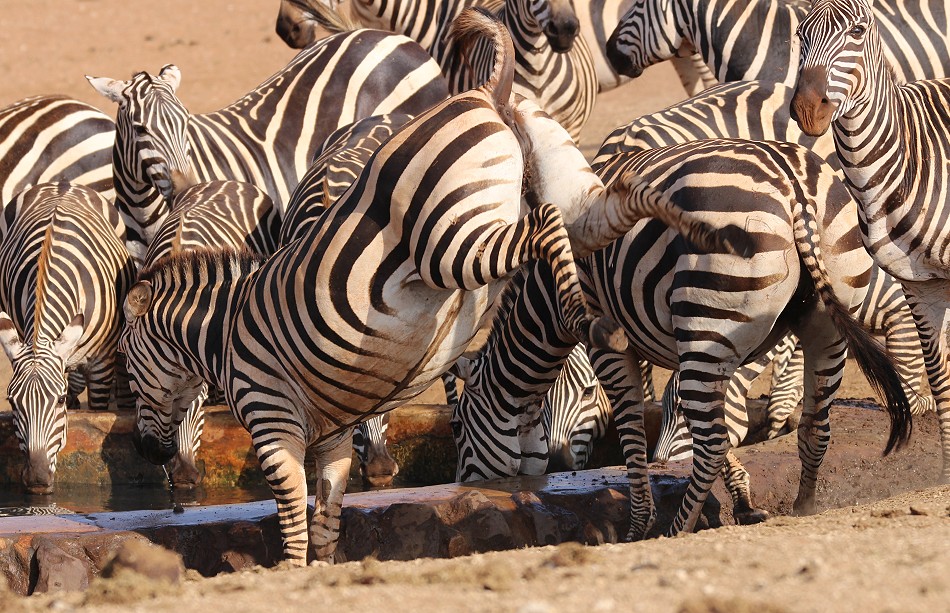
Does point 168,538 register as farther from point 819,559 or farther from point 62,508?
point 819,559

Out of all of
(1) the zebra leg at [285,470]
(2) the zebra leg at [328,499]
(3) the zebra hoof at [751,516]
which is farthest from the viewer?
(3) the zebra hoof at [751,516]

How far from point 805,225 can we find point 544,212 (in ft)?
4.13

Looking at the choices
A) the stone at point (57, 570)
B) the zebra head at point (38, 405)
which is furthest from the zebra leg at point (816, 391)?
the zebra head at point (38, 405)

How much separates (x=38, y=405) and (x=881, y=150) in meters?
4.58

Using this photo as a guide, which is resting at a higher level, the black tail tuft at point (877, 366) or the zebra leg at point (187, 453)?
the black tail tuft at point (877, 366)

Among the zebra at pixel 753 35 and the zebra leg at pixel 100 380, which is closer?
the zebra leg at pixel 100 380

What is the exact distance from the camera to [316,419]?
5332mm

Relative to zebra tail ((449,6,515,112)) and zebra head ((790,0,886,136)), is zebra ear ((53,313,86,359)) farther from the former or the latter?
zebra head ((790,0,886,136))

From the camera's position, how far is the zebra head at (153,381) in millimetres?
5824

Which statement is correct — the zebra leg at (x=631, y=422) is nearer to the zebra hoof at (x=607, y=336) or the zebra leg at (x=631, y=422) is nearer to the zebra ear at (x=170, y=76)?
the zebra hoof at (x=607, y=336)

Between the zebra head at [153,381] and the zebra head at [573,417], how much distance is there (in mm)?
2087

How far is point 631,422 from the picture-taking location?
6.11 meters

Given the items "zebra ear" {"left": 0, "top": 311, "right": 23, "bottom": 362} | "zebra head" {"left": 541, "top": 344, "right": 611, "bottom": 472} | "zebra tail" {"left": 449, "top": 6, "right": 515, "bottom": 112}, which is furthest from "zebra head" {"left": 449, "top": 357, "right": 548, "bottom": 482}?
"zebra ear" {"left": 0, "top": 311, "right": 23, "bottom": 362}

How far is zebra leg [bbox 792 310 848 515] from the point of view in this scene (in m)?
5.55
